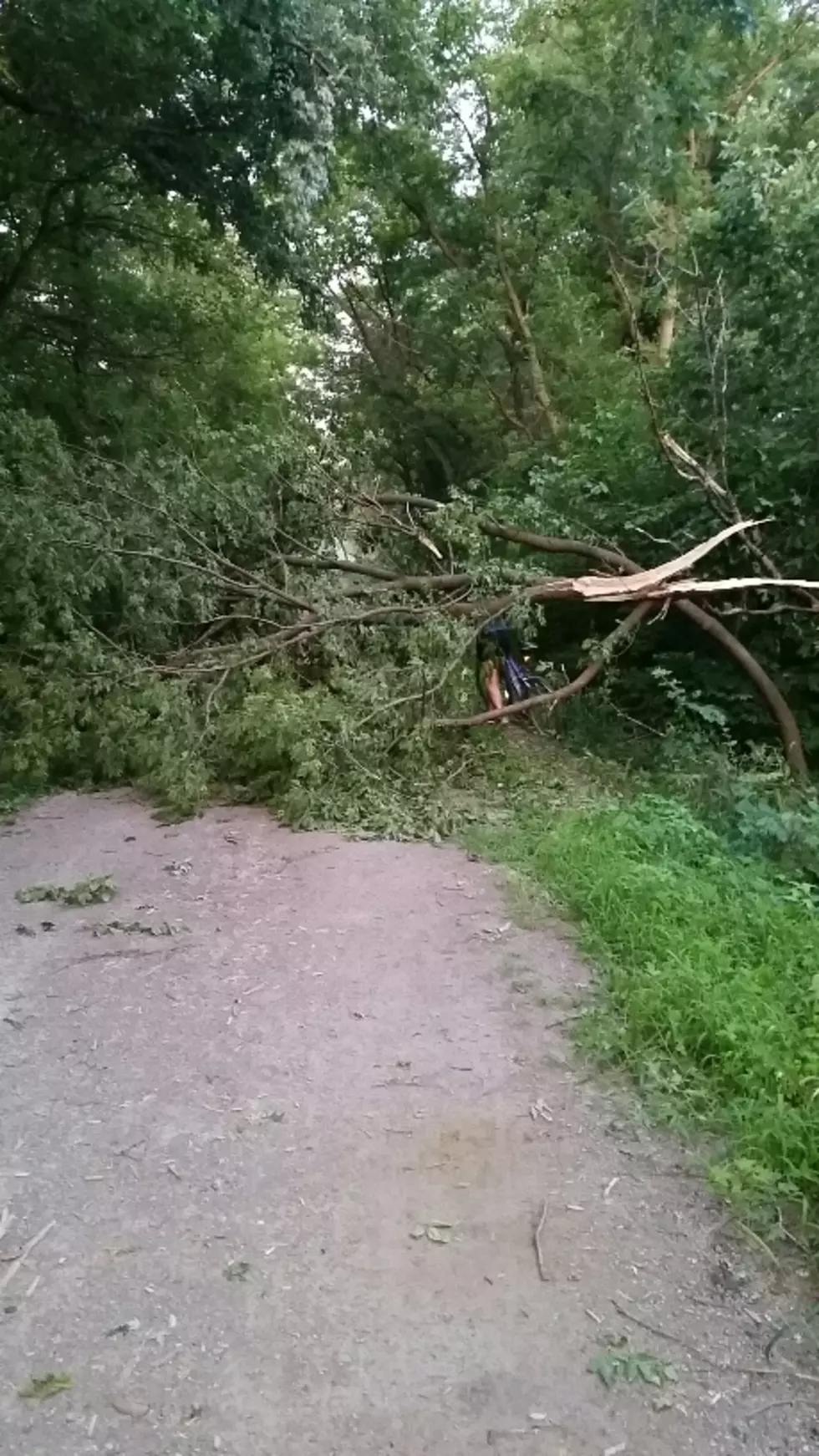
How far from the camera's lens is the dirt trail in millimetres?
2348

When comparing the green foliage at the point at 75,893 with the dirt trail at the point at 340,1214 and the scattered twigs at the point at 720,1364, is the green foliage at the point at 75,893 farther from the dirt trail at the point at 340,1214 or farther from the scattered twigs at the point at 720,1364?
the scattered twigs at the point at 720,1364

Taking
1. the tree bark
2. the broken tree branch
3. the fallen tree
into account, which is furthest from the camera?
the tree bark

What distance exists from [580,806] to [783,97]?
22.9 ft

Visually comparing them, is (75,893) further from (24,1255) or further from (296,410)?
(296,410)

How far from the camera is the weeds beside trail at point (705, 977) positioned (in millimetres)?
3143

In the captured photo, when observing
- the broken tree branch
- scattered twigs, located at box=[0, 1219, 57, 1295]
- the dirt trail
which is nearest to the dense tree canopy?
the broken tree branch

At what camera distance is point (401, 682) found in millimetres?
6918

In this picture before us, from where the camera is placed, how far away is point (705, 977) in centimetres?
398

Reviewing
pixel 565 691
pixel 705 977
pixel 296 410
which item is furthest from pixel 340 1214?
pixel 296 410

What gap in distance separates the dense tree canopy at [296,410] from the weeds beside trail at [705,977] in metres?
1.74

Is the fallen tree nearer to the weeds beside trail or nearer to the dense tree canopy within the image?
the dense tree canopy

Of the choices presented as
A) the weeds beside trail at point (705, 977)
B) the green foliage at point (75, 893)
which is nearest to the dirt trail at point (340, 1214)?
the weeds beside trail at point (705, 977)

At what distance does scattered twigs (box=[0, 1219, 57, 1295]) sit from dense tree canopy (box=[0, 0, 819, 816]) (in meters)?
3.61

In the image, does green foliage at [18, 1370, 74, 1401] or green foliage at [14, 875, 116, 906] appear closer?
green foliage at [18, 1370, 74, 1401]
